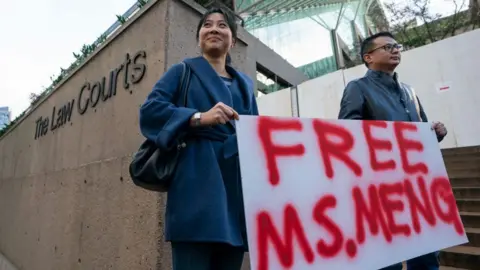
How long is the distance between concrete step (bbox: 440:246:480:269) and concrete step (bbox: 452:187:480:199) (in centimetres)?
116

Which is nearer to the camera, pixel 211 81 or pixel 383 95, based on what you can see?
pixel 211 81

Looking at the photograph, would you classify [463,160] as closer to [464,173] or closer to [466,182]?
[464,173]

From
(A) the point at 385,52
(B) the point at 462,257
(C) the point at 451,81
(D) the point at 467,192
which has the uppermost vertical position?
(C) the point at 451,81

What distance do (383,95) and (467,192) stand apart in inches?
125

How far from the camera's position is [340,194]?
135 centimetres

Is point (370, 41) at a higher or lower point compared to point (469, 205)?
higher

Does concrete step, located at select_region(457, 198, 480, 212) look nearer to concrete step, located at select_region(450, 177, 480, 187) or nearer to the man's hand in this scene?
concrete step, located at select_region(450, 177, 480, 187)

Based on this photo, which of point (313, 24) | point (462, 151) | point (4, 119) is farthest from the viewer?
point (313, 24)

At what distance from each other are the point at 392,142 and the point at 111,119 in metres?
2.25

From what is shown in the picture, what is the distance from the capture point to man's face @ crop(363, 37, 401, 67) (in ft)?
6.18

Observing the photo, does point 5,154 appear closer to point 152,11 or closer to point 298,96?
point 152,11

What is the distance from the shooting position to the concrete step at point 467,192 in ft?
13.0

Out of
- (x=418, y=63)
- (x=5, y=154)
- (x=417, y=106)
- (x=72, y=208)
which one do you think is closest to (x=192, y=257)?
(x=417, y=106)

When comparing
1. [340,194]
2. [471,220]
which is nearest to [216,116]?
[340,194]
